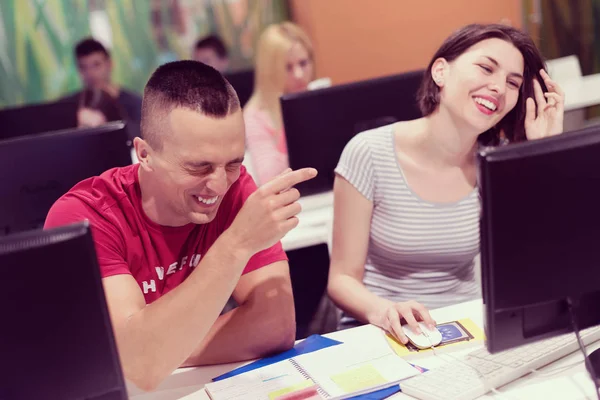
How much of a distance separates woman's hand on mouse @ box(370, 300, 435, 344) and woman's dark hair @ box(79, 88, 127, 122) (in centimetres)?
318

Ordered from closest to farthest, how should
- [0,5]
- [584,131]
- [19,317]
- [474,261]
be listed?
[19,317] → [584,131] → [474,261] → [0,5]

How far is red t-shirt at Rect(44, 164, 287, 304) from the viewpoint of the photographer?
1.42 meters

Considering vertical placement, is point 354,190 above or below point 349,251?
above

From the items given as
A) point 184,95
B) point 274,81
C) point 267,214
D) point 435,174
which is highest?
point 184,95

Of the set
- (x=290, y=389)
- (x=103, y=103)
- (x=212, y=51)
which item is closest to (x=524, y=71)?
(x=290, y=389)

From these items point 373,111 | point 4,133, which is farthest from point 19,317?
→ point 4,133

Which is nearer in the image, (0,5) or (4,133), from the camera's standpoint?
(4,133)

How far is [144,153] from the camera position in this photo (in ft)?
4.80

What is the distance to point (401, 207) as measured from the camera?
6.09 feet

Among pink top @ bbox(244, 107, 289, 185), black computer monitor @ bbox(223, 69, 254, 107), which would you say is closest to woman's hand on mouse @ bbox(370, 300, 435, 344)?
pink top @ bbox(244, 107, 289, 185)

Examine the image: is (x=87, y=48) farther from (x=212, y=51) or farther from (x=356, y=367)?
(x=356, y=367)

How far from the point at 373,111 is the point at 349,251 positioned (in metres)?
0.67

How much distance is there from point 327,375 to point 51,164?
949 millimetres

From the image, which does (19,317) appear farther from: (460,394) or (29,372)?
(460,394)
